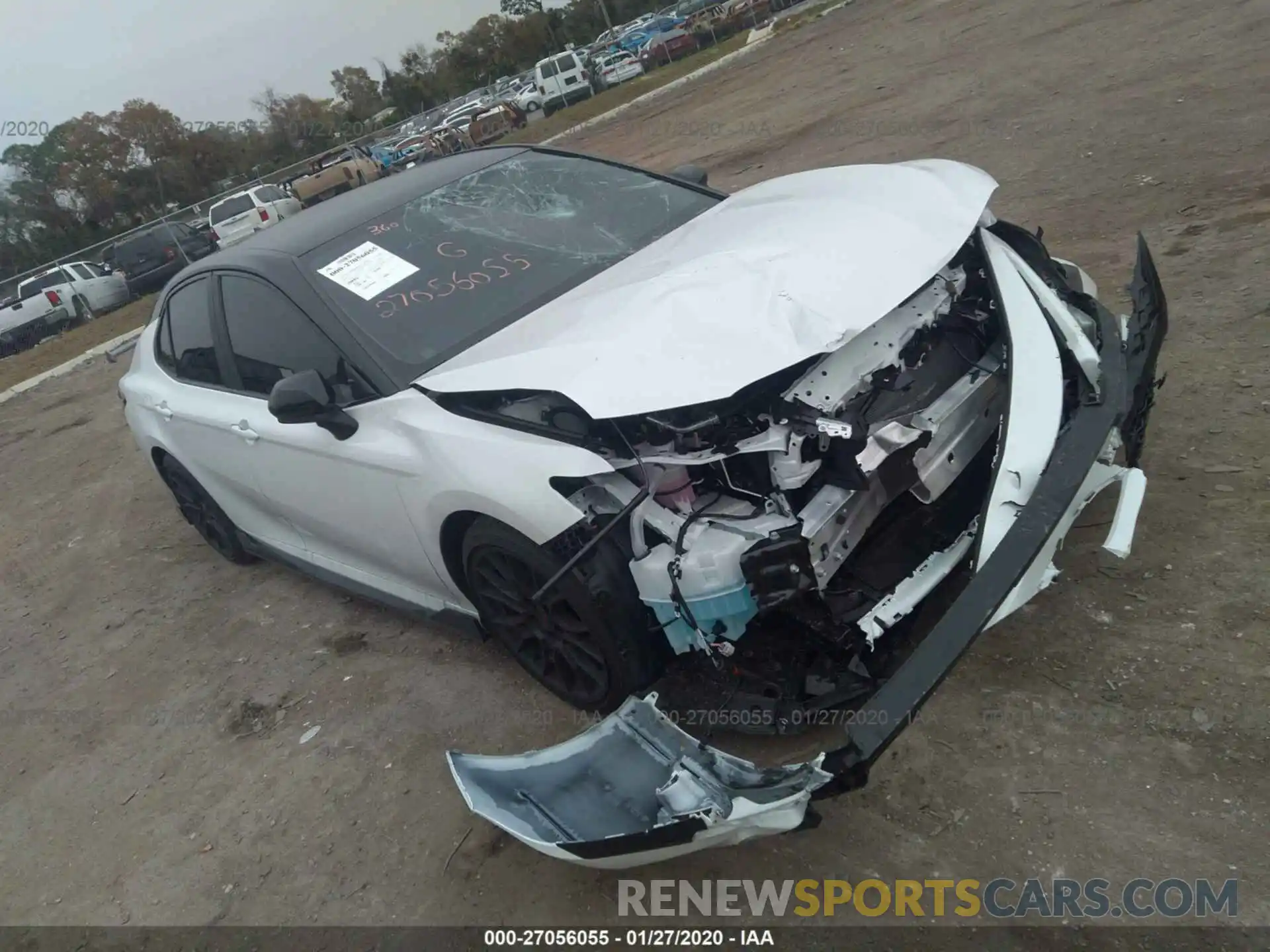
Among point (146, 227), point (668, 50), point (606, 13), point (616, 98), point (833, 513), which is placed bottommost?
point (833, 513)

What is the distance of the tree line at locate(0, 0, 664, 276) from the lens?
32.5m

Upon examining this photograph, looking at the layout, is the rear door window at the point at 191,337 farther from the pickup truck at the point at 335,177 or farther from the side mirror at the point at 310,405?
the pickup truck at the point at 335,177

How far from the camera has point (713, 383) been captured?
242cm

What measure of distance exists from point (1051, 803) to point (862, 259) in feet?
5.29

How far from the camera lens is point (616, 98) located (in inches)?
861

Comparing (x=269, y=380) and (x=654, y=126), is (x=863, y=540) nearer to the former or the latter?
(x=269, y=380)

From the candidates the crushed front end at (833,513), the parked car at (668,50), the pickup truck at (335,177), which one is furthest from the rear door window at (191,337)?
the parked car at (668,50)

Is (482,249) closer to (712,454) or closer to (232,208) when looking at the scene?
(712,454)

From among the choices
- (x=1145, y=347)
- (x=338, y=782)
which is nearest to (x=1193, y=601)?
(x=1145, y=347)

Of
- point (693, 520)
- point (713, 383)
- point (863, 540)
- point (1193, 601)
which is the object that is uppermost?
point (713, 383)

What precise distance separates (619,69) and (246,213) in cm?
1451

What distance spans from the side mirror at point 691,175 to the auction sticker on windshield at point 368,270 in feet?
4.67

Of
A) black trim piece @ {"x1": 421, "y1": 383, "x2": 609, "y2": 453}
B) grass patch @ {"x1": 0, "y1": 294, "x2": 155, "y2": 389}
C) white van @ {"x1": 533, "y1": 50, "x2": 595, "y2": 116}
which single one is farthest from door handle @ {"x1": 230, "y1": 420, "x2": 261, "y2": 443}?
white van @ {"x1": 533, "y1": 50, "x2": 595, "y2": 116}

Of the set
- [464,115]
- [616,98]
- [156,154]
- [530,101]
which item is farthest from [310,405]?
[156,154]
